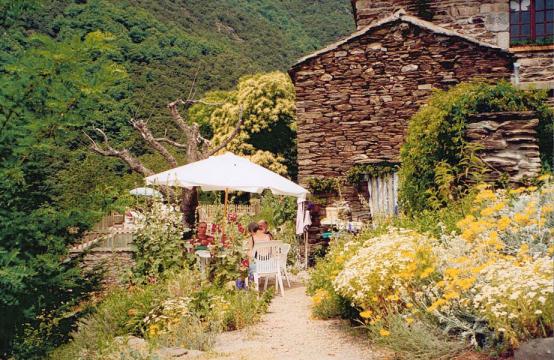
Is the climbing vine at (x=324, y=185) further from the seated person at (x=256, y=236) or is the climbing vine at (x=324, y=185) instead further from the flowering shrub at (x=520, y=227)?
the flowering shrub at (x=520, y=227)

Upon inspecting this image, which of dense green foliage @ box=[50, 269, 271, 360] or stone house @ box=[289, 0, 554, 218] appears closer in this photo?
dense green foliage @ box=[50, 269, 271, 360]

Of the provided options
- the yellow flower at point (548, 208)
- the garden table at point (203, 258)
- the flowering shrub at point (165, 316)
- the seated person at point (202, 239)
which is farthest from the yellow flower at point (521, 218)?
the seated person at point (202, 239)

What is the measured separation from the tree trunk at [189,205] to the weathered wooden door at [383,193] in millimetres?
3918

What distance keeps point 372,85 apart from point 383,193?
112 inches

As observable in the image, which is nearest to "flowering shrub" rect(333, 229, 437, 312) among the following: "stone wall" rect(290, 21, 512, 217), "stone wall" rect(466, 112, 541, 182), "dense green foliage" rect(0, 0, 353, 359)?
"stone wall" rect(466, 112, 541, 182)

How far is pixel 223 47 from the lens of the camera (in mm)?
54031

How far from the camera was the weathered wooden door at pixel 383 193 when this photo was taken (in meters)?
12.7

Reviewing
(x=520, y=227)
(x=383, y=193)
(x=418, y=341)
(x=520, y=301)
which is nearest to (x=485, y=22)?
(x=383, y=193)

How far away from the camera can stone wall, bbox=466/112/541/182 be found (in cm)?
761

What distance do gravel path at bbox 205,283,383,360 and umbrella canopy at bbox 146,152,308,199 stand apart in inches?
115

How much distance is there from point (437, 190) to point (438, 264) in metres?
2.80

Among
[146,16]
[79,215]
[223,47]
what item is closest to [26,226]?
[79,215]

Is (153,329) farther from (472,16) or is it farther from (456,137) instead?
(472,16)

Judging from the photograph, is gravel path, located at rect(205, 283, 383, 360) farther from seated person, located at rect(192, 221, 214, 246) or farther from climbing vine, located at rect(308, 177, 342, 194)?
climbing vine, located at rect(308, 177, 342, 194)
